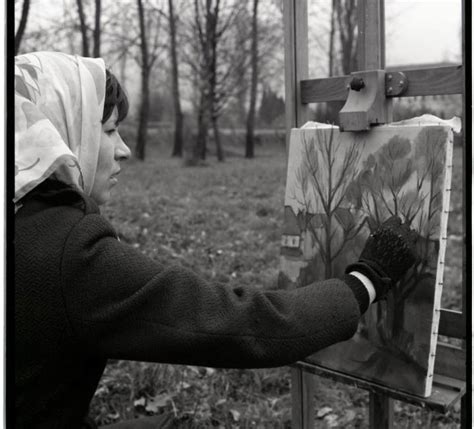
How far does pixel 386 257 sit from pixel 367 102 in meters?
0.42

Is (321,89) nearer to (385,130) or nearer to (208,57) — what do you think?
(385,130)

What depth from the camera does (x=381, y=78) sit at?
1669 mm

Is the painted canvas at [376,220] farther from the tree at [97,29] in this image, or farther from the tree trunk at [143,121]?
the tree trunk at [143,121]

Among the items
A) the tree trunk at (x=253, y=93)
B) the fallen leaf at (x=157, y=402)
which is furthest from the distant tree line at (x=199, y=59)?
the fallen leaf at (x=157, y=402)

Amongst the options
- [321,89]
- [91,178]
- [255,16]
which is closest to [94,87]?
[91,178]

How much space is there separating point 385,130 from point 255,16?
721 cm

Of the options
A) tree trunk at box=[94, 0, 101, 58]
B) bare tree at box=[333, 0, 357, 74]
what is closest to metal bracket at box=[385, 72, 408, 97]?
bare tree at box=[333, 0, 357, 74]

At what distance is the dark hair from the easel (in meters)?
0.55

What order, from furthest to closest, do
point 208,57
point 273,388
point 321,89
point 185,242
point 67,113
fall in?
point 208,57, point 185,242, point 273,388, point 321,89, point 67,113

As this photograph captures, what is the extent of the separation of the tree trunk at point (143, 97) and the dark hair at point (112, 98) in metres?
7.20

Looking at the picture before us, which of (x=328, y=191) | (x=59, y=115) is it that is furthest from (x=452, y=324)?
(x=59, y=115)

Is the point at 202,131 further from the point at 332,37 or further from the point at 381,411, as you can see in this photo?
the point at 381,411

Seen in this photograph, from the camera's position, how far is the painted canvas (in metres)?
1.58

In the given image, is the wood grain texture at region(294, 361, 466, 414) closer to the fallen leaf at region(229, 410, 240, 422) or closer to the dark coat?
the dark coat
